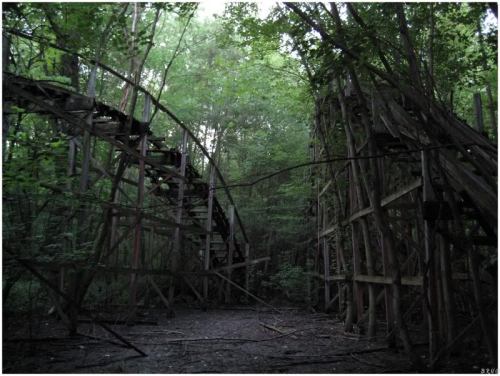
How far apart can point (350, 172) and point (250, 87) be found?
21.7 ft

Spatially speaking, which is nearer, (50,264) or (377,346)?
(50,264)

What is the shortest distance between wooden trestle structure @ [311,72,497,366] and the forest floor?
0.58 metres

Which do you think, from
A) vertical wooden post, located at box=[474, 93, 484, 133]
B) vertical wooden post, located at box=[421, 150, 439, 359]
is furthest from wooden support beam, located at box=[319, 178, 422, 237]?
vertical wooden post, located at box=[474, 93, 484, 133]

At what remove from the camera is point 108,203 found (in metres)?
6.15

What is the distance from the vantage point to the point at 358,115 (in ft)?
34.4

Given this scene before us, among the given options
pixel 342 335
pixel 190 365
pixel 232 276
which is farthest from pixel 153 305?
pixel 190 365

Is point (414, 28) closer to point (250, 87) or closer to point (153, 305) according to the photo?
point (250, 87)

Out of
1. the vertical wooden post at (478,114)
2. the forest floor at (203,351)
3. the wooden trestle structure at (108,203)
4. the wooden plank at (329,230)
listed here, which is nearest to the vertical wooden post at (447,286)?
the forest floor at (203,351)

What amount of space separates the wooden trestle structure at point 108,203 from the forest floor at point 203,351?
0.73 m

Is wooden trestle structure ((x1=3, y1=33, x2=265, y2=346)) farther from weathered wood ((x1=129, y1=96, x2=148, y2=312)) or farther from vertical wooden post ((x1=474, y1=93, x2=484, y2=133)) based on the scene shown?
vertical wooden post ((x1=474, y1=93, x2=484, y2=133))

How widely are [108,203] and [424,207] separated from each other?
4521 mm

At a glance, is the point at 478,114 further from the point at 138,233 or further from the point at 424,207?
the point at 138,233

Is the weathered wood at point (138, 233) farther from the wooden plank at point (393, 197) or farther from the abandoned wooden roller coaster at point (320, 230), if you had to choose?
the wooden plank at point (393, 197)

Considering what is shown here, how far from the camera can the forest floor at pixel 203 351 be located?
5.88m
